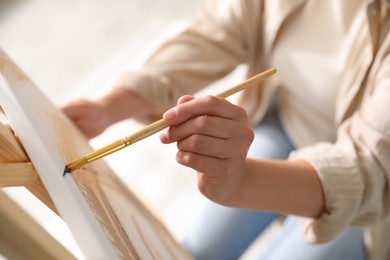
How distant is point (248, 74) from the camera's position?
785 millimetres

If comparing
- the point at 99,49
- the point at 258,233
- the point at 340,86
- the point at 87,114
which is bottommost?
the point at 258,233

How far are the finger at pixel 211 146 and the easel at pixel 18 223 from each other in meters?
0.13

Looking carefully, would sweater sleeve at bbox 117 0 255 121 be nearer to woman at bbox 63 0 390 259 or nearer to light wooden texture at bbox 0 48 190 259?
woman at bbox 63 0 390 259

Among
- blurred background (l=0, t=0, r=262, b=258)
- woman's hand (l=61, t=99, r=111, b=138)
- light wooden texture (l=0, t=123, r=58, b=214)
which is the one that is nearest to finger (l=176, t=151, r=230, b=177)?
light wooden texture (l=0, t=123, r=58, b=214)

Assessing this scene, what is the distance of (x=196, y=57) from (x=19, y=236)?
1.78ft

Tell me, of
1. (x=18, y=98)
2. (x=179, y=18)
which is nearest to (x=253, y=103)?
(x=18, y=98)

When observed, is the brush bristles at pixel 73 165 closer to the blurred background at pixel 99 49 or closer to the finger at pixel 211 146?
the finger at pixel 211 146

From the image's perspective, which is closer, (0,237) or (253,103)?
(0,237)

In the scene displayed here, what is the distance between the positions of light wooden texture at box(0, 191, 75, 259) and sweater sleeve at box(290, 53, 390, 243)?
1.14 feet

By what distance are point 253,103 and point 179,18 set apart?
102cm

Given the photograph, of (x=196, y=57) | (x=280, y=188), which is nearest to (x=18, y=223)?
(x=280, y=188)

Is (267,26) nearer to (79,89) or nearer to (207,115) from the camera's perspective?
(207,115)

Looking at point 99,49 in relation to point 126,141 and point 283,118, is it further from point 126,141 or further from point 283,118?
point 126,141

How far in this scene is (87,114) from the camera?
0.64 meters
